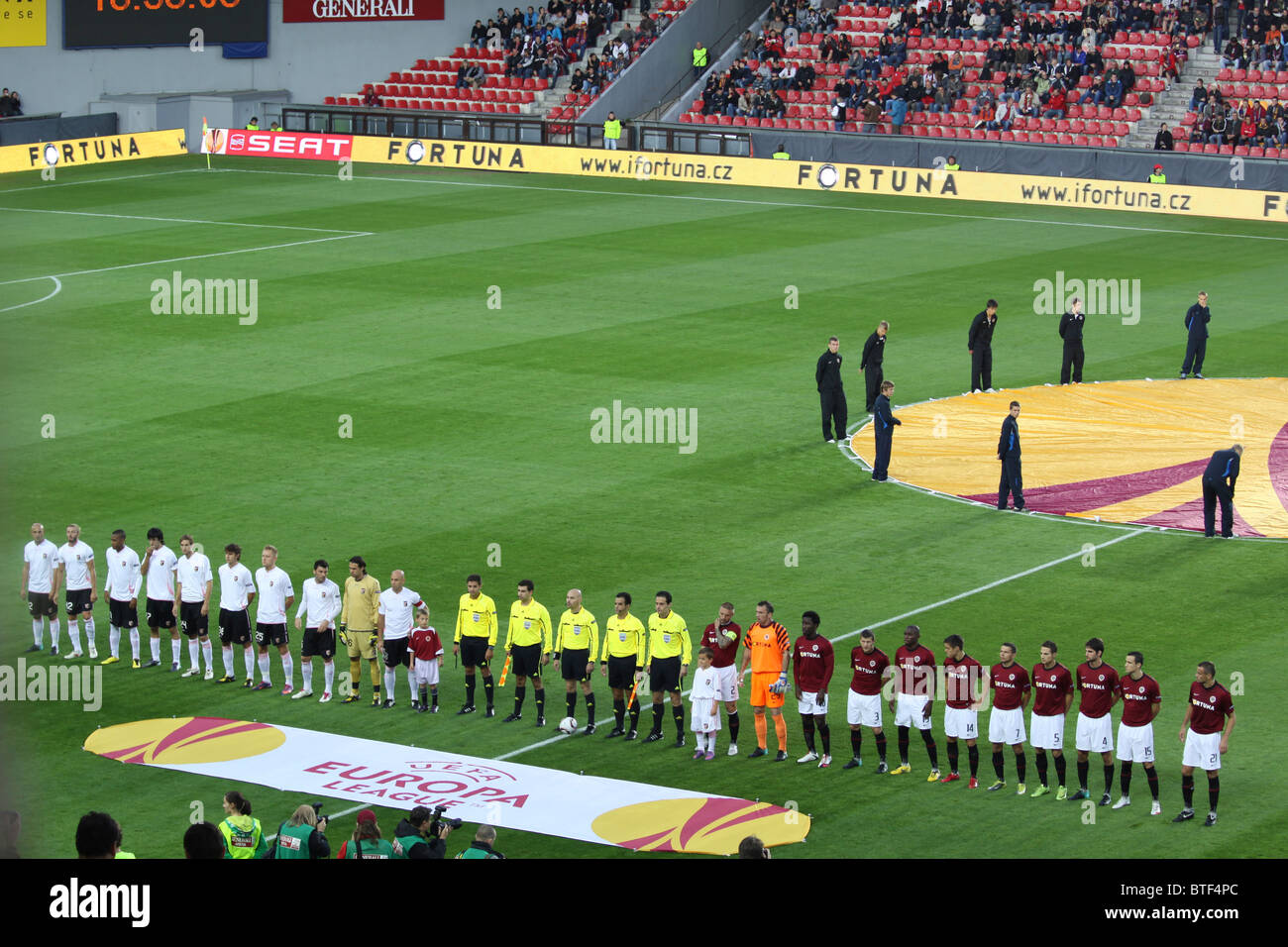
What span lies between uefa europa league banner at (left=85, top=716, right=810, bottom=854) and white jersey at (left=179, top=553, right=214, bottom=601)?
2.05 meters

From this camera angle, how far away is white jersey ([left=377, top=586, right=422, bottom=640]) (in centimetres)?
1830

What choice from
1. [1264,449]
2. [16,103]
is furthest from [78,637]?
[16,103]

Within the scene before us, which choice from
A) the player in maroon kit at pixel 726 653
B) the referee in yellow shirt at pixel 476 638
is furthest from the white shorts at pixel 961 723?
the referee in yellow shirt at pixel 476 638

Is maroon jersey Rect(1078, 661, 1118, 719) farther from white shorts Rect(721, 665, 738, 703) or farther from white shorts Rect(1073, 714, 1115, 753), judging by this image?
white shorts Rect(721, 665, 738, 703)

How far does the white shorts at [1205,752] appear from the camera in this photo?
15.1 metres

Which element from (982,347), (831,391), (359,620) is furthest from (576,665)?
Result: (982,347)

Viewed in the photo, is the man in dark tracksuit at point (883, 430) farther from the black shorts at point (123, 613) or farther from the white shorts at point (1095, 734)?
the black shorts at point (123, 613)

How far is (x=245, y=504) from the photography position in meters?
25.0

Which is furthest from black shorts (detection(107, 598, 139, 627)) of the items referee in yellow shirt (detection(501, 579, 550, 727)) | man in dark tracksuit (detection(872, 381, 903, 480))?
man in dark tracksuit (detection(872, 381, 903, 480))

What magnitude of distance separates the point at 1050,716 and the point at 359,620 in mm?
7249

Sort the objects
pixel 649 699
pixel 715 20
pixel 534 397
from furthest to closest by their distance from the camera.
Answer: pixel 715 20 < pixel 534 397 < pixel 649 699
